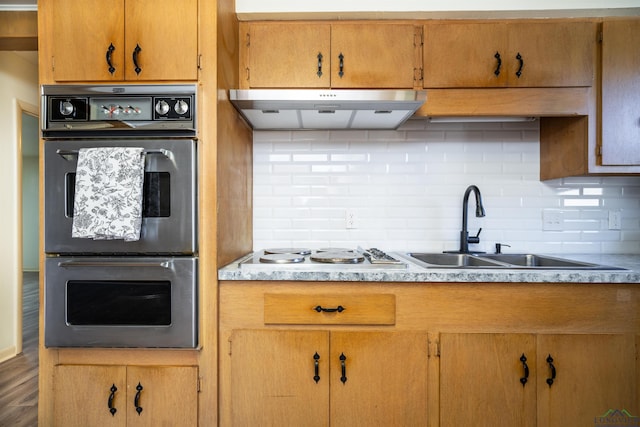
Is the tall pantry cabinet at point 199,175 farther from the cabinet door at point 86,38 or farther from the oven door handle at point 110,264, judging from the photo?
the oven door handle at point 110,264

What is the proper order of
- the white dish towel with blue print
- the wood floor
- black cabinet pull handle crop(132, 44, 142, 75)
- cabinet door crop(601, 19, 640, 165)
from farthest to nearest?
1. the wood floor
2. cabinet door crop(601, 19, 640, 165)
3. black cabinet pull handle crop(132, 44, 142, 75)
4. the white dish towel with blue print

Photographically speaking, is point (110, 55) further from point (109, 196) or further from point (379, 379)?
point (379, 379)

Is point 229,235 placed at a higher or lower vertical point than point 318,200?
lower

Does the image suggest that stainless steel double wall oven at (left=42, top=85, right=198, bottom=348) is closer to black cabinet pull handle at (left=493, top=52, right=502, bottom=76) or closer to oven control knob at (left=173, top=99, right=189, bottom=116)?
oven control knob at (left=173, top=99, right=189, bottom=116)

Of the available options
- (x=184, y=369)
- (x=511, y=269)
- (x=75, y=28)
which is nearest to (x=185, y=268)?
(x=184, y=369)

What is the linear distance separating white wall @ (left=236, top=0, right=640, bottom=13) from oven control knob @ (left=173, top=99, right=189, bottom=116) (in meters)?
0.68

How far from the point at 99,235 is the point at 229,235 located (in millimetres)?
521

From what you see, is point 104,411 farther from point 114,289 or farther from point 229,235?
point 229,235

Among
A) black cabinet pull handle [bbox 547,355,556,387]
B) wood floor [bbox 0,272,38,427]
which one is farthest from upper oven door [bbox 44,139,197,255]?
black cabinet pull handle [bbox 547,355,556,387]

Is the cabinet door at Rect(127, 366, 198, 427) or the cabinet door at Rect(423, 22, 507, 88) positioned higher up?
the cabinet door at Rect(423, 22, 507, 88)

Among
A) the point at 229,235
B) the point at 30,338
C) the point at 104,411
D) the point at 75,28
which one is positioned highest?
the point at 75,28

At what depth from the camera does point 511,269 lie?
151 centimetres

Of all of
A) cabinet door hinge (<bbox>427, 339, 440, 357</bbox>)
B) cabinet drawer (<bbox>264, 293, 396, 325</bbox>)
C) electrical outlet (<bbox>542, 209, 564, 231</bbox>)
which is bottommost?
cabinet door hinge (<bbox>427, 339, 440, 357</bbox>)

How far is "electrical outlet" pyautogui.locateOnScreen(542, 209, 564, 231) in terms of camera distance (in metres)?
2.13
